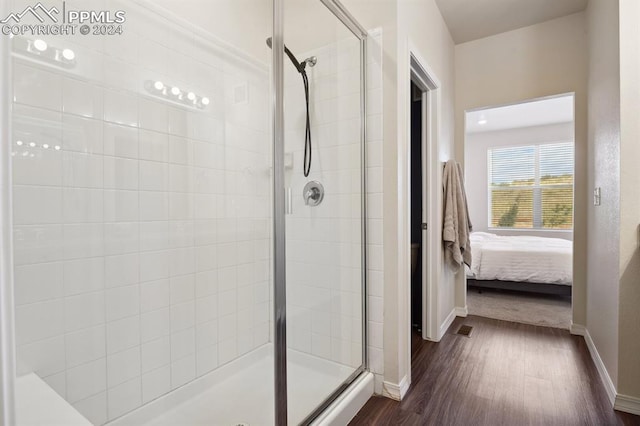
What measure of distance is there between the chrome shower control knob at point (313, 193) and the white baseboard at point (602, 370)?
6.43 ft

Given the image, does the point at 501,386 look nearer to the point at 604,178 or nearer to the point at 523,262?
the point at 604,178

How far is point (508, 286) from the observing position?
4031mm

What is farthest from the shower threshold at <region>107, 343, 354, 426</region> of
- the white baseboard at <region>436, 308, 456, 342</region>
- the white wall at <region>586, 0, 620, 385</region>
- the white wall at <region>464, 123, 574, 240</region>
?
the white wall at <region>464, 123, 574, 240</region>

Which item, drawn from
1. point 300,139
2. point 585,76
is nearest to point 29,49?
point 300,139

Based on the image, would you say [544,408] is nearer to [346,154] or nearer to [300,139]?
[346,154]

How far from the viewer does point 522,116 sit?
567 cm

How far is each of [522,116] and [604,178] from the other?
4.24 m

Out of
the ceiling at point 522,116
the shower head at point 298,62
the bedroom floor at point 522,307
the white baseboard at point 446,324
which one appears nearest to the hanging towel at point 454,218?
the white baseboard at point 446,324

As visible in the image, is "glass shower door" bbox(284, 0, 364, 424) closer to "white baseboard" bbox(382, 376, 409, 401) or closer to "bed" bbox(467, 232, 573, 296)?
"white baseboard" bbox(382, 376, 409, 401)

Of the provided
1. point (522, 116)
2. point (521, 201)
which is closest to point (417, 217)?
point (522, 116)

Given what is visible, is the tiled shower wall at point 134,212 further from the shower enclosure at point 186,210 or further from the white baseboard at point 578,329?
the white baseboard at point 578,329

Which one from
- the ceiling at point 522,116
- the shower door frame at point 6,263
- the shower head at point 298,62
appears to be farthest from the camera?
the ceiling at point 522,116

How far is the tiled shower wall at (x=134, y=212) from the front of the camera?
47.5 inches

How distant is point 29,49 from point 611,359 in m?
3.20
